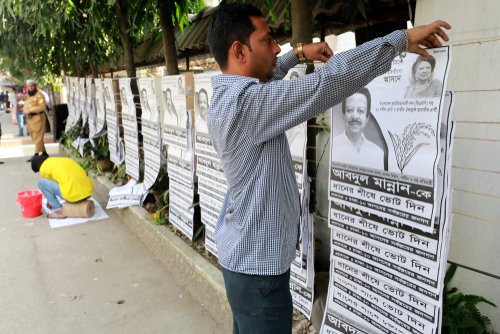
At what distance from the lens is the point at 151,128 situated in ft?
13.9

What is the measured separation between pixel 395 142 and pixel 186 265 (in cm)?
233

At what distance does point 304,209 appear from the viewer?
235cm

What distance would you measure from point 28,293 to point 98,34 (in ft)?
12.5

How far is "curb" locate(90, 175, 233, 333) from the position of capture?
2.97m

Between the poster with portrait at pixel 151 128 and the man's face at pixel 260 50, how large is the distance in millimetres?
2754

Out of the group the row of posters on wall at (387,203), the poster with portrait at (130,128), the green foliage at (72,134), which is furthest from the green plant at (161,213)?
the green foliage at (72,134)

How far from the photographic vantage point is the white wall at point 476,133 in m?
1.96

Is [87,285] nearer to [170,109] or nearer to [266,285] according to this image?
[170,109]

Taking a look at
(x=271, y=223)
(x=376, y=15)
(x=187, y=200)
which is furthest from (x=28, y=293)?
(x=376, y=15)

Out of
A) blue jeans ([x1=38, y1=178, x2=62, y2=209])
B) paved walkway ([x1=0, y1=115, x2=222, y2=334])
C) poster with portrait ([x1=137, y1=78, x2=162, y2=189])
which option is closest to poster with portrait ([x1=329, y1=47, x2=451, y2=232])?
paved walkway ([x1=0, y1=115, x2=222, y2=334])

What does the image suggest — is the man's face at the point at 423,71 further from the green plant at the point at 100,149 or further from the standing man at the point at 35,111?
the standing man at the point at 35,111

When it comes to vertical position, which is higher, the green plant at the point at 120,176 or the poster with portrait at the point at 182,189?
the poster with portrait at the point at 182,189

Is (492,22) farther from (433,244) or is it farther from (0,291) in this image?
(0,291)

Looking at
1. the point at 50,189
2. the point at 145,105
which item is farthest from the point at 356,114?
the point at 50,189
